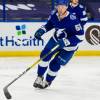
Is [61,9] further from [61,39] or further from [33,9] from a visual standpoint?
[33,9]

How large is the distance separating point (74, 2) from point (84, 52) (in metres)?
2.56

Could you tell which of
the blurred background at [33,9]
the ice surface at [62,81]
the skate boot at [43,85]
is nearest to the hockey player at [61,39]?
the skate boot at [43,85]

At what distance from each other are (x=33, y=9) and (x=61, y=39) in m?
4.76

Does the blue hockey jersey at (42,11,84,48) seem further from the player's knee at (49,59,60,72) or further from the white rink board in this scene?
the white rink board

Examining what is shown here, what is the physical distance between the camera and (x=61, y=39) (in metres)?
5.07

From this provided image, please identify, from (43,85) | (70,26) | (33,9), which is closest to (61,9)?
(70,26)

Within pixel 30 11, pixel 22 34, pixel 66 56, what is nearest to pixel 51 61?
pixel 66 56

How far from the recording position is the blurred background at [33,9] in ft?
30.6

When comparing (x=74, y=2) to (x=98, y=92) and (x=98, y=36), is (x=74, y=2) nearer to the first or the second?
(x=98, y=92)

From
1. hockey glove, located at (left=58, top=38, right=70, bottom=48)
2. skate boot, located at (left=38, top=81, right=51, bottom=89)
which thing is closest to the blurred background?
skate boot, located at (left=38, top=81, right=51, bottom=89)

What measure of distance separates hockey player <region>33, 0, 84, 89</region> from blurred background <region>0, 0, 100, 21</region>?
4.03m

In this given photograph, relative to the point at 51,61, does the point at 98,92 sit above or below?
below

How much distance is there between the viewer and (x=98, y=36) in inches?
357

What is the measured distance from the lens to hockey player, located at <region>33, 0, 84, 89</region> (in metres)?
5.07
